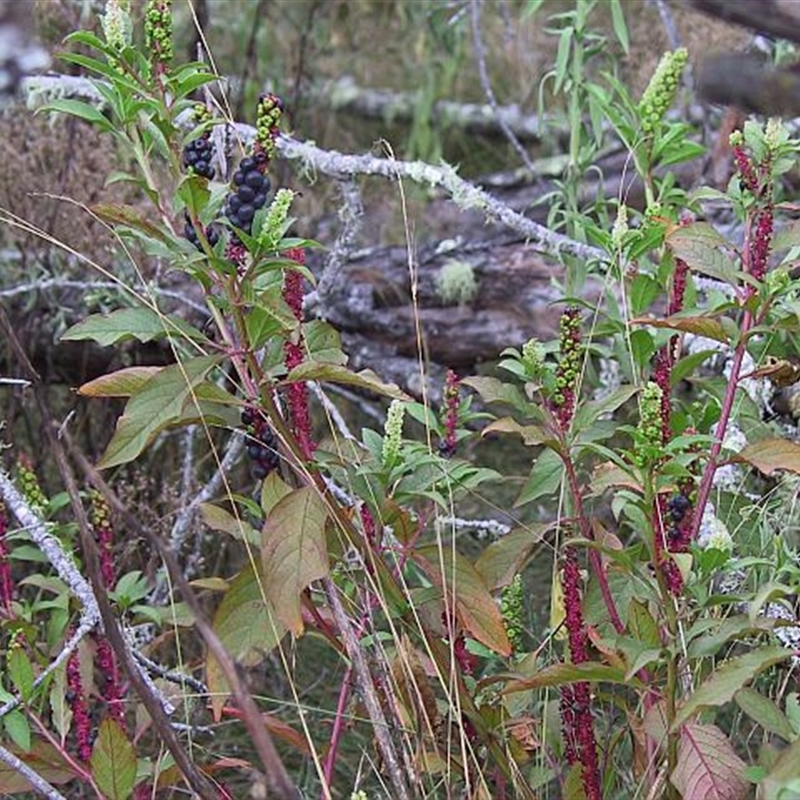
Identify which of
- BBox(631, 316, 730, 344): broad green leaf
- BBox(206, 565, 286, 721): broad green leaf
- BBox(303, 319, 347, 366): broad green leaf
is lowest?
BBox(206, 565, 286, 721): broad green leaf

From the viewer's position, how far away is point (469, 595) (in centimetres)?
160

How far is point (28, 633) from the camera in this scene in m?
1.85

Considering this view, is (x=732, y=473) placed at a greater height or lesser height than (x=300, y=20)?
lesser

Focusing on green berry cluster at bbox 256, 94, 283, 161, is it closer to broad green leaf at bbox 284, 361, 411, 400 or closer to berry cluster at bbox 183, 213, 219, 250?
berry cluster at bbox 183, 213, 219, 250

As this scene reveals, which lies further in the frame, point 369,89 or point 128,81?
point 369,89

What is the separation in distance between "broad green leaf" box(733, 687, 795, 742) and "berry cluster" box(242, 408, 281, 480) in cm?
53

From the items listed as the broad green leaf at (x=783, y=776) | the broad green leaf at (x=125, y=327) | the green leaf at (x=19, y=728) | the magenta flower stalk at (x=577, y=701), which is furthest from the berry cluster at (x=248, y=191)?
the broad green leaf at (x=783, y=776)

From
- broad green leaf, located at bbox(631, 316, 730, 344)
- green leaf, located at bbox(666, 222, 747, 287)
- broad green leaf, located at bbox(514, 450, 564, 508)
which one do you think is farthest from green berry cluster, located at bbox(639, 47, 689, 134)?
broad green leaf, located at bbox(514, 450, 564, 508)

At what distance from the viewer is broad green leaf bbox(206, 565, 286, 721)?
1529mm

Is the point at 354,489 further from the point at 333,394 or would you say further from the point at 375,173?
the point at 333,394

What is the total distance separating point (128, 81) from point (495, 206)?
121 centimetres

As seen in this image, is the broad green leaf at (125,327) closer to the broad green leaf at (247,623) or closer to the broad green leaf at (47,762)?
the broad green leaf at (247,623)

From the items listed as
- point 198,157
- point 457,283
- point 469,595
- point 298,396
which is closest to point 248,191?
point 198,157

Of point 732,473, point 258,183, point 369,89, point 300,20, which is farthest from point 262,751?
point 369,89
